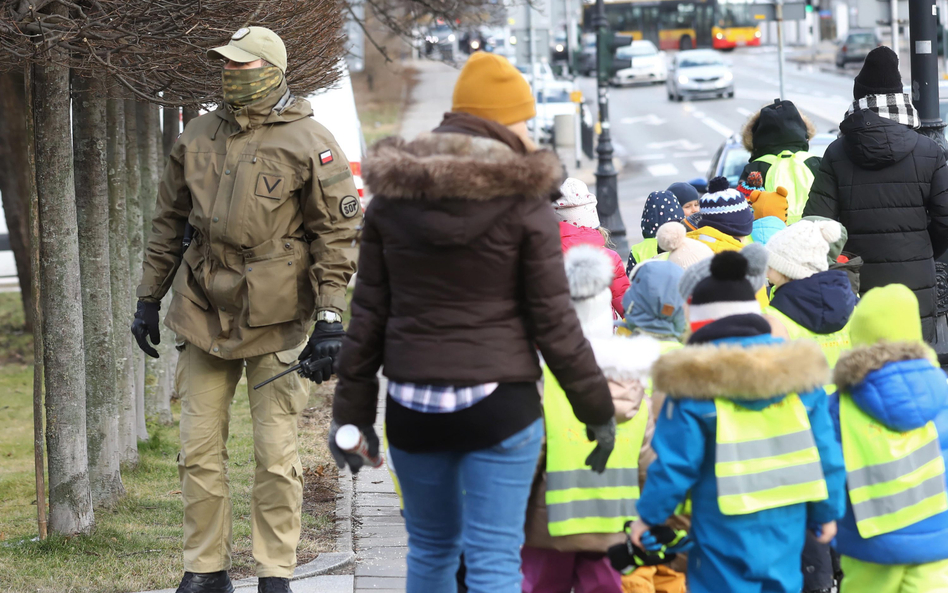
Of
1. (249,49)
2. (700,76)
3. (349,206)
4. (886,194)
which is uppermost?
(700,76)

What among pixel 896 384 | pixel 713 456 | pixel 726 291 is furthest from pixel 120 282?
pixel 896 384

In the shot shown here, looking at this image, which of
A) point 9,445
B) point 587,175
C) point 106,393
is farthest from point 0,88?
point 587,175

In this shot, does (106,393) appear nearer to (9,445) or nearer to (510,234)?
(9,445)

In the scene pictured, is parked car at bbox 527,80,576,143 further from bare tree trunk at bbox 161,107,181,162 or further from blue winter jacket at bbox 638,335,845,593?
blue winter jacket at bbox 638,335,845,593

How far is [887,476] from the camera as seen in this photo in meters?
3.73

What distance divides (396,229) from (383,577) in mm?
2197

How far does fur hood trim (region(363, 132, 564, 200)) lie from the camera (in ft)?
10.3

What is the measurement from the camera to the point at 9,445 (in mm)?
8680

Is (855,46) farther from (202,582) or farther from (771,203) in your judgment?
(202,582)

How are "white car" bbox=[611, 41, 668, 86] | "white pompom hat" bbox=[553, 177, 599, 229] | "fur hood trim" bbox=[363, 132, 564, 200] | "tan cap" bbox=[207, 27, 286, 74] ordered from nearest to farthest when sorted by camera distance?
"fur hood trim" bbox=[363, 132, 564, 200], "tan cap" bbox=[207, 27, 286, 74], "white pompom hat" bbox=[553, 177, 599, 229], "white car" bbox=[611, 41, 668, 86]

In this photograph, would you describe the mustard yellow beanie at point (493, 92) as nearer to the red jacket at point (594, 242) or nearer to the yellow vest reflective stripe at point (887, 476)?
the yellow vest reflective stripe at point (887, 476)

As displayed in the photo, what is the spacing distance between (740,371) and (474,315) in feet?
2.59

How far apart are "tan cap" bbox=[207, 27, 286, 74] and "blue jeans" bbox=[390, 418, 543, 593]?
5.81ft

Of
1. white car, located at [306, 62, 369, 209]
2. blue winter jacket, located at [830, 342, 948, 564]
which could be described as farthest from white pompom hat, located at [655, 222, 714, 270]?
white car, located at [306, 62, 369, 209]
